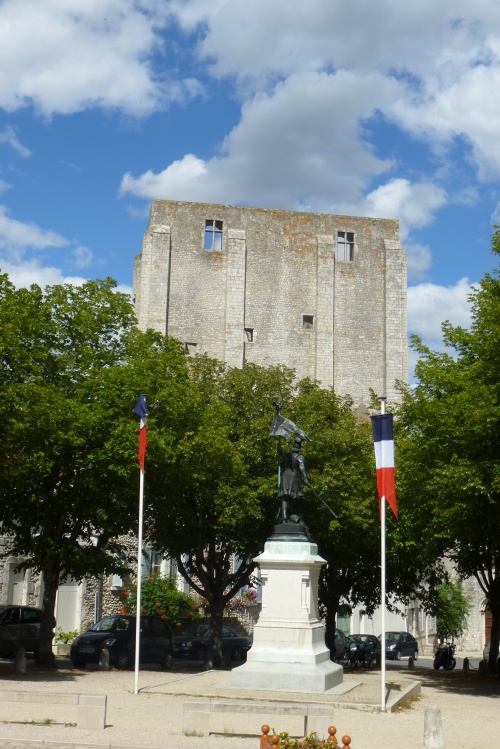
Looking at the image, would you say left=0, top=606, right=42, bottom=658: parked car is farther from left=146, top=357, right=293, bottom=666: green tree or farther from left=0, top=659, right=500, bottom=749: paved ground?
left=146, top=357, right=293, bottom=666: green tree

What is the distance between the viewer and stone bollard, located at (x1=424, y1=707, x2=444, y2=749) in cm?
1249

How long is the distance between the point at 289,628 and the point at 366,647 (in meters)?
16.9

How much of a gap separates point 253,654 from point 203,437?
9.27 meters

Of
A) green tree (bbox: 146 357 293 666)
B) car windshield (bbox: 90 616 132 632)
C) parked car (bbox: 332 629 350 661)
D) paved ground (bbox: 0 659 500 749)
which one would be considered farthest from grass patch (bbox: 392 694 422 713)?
parked car (bbox: 332 629 350 661)

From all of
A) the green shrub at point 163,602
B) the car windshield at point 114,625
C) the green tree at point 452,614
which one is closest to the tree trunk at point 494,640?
the car windshield at point 114,625

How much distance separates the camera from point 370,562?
33.0 meters

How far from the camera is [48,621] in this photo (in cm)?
2509

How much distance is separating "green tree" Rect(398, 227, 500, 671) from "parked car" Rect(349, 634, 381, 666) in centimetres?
812

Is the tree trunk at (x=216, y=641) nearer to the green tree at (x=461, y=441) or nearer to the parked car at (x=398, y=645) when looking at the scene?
the green tree at (x=461, y=441)

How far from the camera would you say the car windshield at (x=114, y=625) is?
2689 cm

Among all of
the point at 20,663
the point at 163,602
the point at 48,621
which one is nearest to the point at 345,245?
the point at 163,602

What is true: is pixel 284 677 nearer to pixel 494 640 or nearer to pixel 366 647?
pixel 494 640

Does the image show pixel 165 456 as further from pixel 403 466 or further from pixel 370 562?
pixel 370 562

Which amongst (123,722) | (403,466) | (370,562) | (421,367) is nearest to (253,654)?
(123,722)
